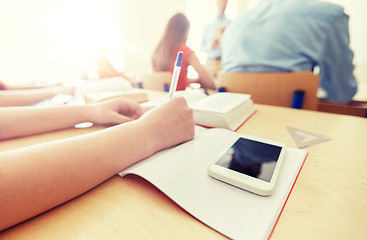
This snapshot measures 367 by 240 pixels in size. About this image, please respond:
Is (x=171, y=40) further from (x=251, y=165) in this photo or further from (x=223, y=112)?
(x=251, y=165)

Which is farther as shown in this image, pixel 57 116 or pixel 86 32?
pixel 86 32

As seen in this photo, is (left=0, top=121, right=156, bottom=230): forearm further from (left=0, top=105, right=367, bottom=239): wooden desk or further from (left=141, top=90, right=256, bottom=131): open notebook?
(left=141, top=90, right=256, bottom=131): open notebook

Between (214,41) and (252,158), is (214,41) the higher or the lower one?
the higher one

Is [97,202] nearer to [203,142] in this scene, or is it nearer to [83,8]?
[203,142]

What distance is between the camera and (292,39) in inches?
39.8

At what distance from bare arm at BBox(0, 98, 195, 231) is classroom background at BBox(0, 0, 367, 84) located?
3.58 ft

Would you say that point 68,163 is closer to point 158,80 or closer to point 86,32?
point 158,80

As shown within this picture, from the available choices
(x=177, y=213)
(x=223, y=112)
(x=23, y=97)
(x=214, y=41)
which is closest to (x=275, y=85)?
(x=223, y=112)

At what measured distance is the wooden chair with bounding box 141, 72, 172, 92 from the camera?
139 cm

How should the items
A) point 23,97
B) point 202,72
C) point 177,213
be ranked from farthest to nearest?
point 202,72 < point 23,97 < point 177,213

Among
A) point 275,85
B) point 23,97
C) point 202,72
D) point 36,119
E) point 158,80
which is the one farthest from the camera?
point 158,80

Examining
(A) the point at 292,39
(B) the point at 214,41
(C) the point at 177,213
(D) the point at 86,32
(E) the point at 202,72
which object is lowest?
(C) the point at 177,213

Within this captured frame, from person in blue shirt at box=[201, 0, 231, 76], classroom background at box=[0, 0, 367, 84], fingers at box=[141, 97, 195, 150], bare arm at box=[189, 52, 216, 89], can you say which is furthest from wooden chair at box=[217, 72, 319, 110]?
person in blue shirt at box=[201, 0, 231, 76]

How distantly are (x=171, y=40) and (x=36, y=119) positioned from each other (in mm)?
1347
